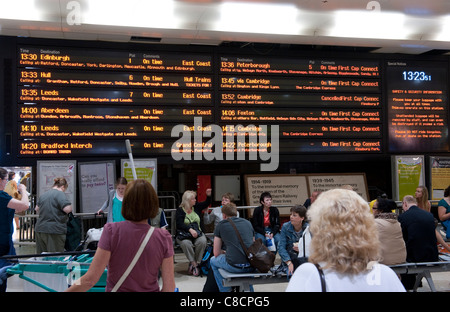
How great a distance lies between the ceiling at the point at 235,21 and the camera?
305 inches

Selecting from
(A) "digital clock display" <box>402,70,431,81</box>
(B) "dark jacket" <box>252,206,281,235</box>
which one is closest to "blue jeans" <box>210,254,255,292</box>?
(B) "dark jacket" <box>252,206,281,235</box>

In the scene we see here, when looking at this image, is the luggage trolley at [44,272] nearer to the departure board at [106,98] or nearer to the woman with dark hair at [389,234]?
the woman with dark hair at [389,234]

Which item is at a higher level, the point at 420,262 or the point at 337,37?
the point at 337,37

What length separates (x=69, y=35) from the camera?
895 cm

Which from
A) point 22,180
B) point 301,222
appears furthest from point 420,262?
point 22,180

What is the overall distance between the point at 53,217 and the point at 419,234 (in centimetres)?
Result: 510

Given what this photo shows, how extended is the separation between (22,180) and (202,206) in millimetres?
4934

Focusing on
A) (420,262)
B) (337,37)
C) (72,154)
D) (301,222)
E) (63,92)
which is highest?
(337,37)

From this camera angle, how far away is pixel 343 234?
200 cm
